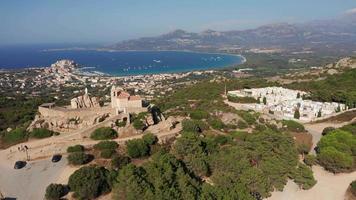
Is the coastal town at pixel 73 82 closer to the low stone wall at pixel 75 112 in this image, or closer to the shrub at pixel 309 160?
the low stone wall at pixel 75 112

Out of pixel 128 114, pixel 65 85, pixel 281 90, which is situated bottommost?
pixel 65 85

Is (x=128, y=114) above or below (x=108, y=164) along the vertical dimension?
above

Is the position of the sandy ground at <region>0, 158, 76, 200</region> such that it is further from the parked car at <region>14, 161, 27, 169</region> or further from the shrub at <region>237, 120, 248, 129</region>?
the shrub at <region>237, 120, 248, 129</region>

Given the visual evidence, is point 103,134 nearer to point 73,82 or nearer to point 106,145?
point 106,145

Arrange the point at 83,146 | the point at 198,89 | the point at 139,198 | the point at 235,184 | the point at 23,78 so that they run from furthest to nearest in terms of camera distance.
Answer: the point at 23,78, the point at 198,89, the point at 83,146, the point at 235,184, the point at 139,198

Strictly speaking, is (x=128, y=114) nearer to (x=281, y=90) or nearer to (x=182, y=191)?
(x=182, y=191)

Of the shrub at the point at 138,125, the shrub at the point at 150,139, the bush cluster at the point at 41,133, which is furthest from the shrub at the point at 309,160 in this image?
the bush cluster at the point at 41,133

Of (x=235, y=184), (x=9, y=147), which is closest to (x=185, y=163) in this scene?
(x=235, y=184)
